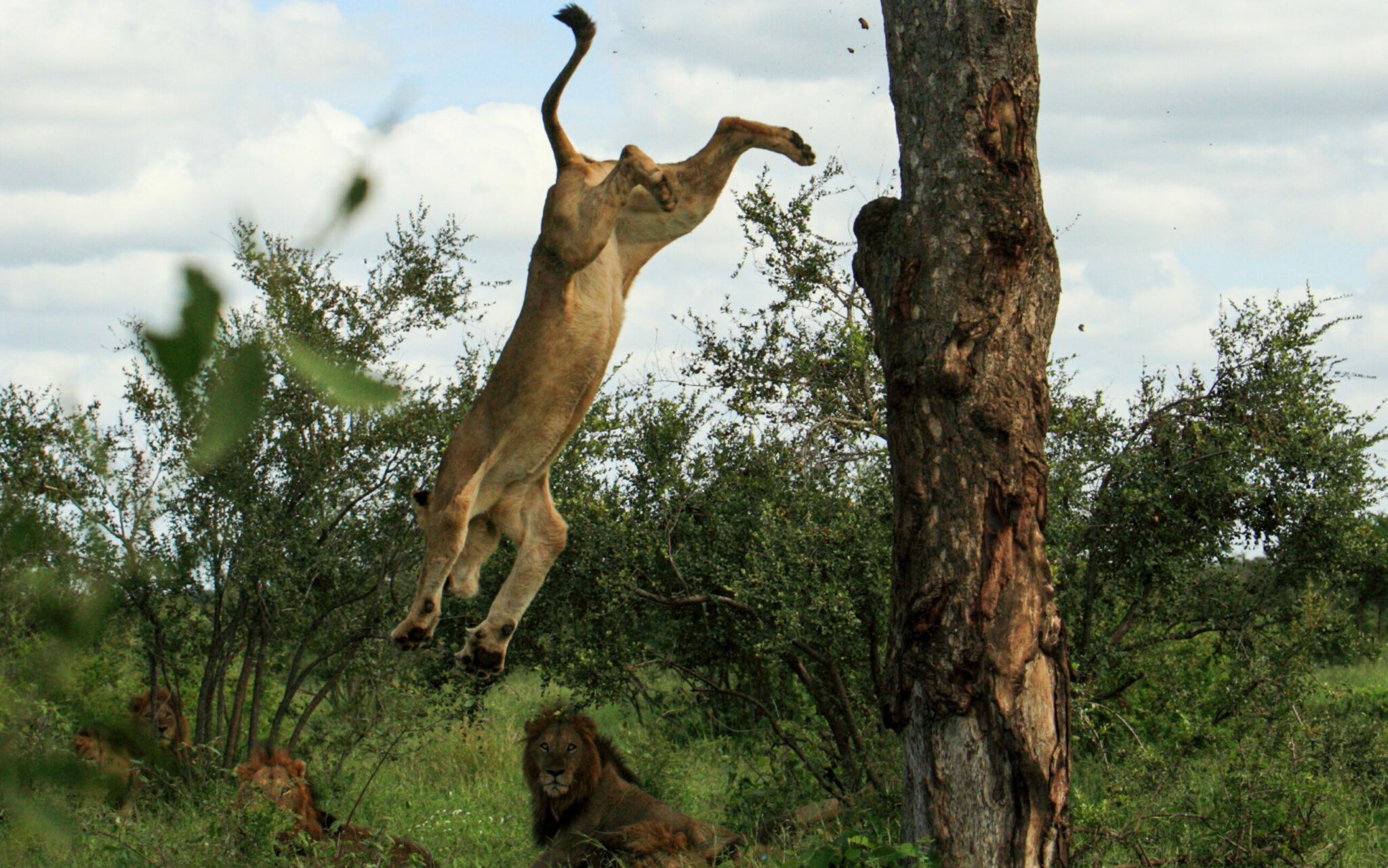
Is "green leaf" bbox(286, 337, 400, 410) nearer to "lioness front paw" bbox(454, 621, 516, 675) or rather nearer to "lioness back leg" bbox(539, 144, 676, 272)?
"lioness back leg" bbox(539, 144, 676, 272)

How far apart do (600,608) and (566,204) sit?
14.8 feet

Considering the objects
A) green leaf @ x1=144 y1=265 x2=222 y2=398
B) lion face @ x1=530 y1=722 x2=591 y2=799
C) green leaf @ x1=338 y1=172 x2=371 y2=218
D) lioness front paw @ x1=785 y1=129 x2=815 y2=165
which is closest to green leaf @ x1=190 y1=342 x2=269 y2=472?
green leaf @ x1=144 y1=265 x2=222 y2=398

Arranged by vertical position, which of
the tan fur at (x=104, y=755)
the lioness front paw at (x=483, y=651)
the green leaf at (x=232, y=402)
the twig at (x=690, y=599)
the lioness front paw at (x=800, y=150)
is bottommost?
the tan fur at (x=104, y=755)

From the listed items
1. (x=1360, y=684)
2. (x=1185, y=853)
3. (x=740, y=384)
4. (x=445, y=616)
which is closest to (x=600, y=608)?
(x=445, y=616)

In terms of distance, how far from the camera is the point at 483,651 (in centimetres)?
535

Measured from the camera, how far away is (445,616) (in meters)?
9.23

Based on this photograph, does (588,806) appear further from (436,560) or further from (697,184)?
(697,184)

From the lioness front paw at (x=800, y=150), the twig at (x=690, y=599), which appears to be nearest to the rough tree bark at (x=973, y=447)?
the lioness front paw at (x=800, y=150)

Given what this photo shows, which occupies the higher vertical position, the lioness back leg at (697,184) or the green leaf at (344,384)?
the lioness back leg at (697,184)

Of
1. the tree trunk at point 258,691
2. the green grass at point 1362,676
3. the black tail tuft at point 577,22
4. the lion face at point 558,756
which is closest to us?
the black tail tuft at point 577,22

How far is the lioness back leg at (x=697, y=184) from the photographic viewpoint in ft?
17.7

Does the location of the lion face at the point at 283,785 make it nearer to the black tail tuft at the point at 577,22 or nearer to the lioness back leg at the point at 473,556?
the lioness back leg at the point at 473,556

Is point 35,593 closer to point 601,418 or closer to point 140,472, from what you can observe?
point 140,472

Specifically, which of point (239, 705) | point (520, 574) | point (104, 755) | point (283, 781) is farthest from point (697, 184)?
point (239, 705)
